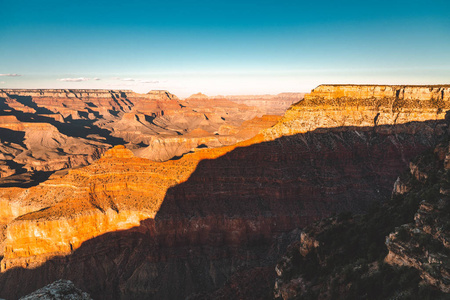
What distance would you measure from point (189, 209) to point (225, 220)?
666 cm

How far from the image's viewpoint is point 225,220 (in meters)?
53.7

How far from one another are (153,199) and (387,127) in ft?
185

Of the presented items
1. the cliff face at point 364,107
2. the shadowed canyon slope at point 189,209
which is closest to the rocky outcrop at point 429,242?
the shadowed canyon slope at point 189,209

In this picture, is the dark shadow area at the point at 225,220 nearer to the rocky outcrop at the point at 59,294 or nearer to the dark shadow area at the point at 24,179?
the rocky outcrop at the point at 59,294

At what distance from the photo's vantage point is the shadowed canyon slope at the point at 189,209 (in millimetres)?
48062

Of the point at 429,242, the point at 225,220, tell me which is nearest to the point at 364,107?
the point at 225,220

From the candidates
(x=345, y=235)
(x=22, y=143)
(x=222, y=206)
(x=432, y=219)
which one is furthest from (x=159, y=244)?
(x=22, y=143)

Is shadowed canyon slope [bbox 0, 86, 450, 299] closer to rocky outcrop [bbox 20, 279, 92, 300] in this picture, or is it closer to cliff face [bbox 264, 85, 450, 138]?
cliff face [bbox 264, 85, 450, 138]

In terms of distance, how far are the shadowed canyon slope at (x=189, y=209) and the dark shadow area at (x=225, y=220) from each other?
180 millimetres

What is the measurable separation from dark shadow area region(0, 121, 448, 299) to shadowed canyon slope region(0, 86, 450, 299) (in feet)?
0.59

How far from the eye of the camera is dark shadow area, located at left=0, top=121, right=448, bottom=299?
4828 cm

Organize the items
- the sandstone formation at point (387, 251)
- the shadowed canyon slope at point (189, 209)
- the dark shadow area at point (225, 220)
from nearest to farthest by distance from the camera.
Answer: the sandstone formation at point (387, 251) → the shadowed canyon slope at point (189, 209) → the dark shadow area at point (225, 220)

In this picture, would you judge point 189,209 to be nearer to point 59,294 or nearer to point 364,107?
point 59,294

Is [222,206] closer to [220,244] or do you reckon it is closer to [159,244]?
[220,244]
